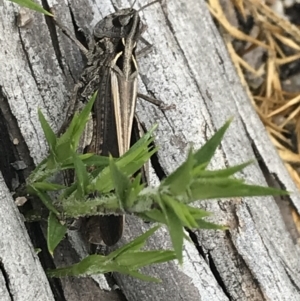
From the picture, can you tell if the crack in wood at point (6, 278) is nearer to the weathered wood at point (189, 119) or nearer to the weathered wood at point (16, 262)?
the weathered wood at point (16, 262)

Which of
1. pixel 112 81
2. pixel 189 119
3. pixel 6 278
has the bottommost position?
pixel 6 278

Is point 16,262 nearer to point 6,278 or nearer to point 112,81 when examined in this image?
point 6,278

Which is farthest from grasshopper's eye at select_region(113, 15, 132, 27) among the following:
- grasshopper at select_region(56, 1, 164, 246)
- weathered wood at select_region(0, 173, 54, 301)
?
weathered wood at select_region(0, 173, 54, 301)

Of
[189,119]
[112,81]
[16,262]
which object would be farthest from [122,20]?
[16,262]

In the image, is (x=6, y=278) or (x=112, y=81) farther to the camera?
(x=112, y=81)

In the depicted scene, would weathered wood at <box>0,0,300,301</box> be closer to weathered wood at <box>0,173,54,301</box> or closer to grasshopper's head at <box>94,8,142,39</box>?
grasshopper's head at <box>94,8,142,39</box>

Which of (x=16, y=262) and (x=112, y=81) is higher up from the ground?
(x=112, y=81)

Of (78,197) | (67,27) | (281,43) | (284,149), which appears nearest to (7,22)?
(67,27)
